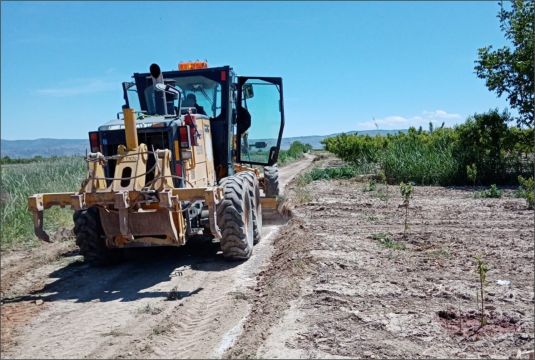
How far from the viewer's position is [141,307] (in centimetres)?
562

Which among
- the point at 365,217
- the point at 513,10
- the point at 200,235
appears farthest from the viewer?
the point at 513,10

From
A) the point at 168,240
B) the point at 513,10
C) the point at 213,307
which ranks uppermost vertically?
the point at 513,10

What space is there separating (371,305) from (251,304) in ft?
4.17

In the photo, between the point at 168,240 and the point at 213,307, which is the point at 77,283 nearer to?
the point at 168,240

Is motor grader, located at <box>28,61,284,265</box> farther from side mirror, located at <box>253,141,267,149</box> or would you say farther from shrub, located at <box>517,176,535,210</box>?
shrub, located at <box>517,176,535,210</box>

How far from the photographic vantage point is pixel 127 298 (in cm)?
599

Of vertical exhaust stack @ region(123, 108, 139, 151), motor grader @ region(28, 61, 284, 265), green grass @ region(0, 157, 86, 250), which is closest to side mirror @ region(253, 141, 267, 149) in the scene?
motor grader @ region(28, 61, 284, 265)

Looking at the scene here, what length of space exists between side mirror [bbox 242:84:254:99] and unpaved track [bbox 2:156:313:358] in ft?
9.02

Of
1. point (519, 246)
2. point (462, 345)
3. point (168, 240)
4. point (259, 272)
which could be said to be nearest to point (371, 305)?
point (462, 345)

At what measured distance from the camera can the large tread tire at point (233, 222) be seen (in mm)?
6965

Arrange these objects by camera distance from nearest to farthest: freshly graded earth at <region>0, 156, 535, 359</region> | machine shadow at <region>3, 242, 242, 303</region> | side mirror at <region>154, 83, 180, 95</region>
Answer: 1. freshly graded earth at <region>0, 156, 535, 359</region>
2. machine shadow at <region>3, 242, 242, 303</region>
3. side mirror at <region>154, 83, 180, 95</region>

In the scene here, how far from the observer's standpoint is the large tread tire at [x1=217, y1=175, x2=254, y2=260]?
6965 millimetres

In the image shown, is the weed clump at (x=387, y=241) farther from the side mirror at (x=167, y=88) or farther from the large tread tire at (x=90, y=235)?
the large tread tire at (x=90, y=235)

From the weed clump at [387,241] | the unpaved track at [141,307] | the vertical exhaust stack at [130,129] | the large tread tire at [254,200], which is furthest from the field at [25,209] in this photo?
the weed clump at [387,241]
